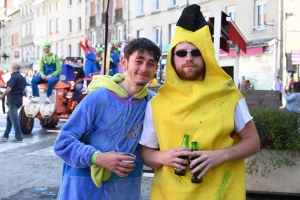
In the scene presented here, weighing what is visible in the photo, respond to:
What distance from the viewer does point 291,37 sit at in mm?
25688

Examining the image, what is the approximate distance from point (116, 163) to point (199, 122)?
462 mm

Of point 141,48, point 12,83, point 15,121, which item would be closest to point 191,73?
point 141,48

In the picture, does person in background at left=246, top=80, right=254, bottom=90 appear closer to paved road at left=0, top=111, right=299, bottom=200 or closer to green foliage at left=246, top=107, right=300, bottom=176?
paved road at left=0, top=111, right=299, bottom=200

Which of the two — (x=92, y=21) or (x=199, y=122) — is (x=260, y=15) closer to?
(x=92, y=21)

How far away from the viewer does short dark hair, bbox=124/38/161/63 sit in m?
2.58

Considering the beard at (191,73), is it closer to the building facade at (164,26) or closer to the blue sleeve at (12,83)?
the building facade at (164,26)

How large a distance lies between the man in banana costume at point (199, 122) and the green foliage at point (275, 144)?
271 centimetres

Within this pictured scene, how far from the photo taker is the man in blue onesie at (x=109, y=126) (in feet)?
8.22

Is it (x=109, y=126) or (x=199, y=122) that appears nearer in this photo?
(x=199, y=122)

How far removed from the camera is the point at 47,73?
38.3 ft

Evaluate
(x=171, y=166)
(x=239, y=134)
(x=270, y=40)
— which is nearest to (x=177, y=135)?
(x=171, y=166)

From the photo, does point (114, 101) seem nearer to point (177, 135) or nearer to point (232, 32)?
point (177, 135)

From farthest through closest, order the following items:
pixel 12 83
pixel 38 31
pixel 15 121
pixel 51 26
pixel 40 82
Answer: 1. pixel 38 31
2. pixel 51 26
3. pixel 40 82
4. pixel 12 83
5. pixel 15 121

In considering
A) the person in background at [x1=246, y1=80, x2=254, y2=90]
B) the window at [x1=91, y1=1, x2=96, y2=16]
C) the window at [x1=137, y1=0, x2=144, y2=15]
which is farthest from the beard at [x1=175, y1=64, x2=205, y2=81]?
the window at [x1=91, y1=1, x2=96, y2=16]
